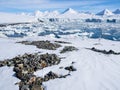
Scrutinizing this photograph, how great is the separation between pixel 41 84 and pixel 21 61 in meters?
4.03

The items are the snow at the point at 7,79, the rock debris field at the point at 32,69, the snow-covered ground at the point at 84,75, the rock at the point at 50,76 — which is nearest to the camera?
the snow-covered ground at the point at 84,75

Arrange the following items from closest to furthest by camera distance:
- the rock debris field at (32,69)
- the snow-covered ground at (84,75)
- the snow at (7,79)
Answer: the snow-covered ground at (84,75)
the snow at (7,79)
the rock debris field at (32,69)

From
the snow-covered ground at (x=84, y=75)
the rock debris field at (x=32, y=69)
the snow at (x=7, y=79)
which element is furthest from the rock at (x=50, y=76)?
the snow at (x=7, y=79)

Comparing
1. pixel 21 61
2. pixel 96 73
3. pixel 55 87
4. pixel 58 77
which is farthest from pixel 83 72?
pixel 21 61

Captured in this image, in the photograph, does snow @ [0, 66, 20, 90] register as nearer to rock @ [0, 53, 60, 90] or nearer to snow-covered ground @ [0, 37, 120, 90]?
snow-covered ground @ [0, 37, 120, 90]

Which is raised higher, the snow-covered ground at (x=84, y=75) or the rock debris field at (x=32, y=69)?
the rock debris field at (x=32, y=69)

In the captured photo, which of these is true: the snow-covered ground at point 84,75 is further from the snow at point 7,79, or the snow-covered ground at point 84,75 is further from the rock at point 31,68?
the rock at point 31,68


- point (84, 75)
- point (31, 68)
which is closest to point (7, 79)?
point (31, 68)

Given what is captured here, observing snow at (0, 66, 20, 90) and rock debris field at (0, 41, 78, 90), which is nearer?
snow at (0, 66, 20, 90)

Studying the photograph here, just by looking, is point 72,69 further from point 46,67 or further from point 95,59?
point 95,59

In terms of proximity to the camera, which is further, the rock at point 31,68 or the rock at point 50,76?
the rock at point 50,76

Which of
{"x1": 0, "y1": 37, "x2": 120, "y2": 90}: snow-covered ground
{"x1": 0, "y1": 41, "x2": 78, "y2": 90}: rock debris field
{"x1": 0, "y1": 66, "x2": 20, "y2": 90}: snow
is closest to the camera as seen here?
{"x1": 0, "y1": 37, "x2": 120, "y2": 90}: snow-covered ground

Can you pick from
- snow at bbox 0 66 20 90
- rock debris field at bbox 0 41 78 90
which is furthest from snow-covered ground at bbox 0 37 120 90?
rock debris field at bbox 0 41 78 90

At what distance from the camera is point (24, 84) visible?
47.8ft
